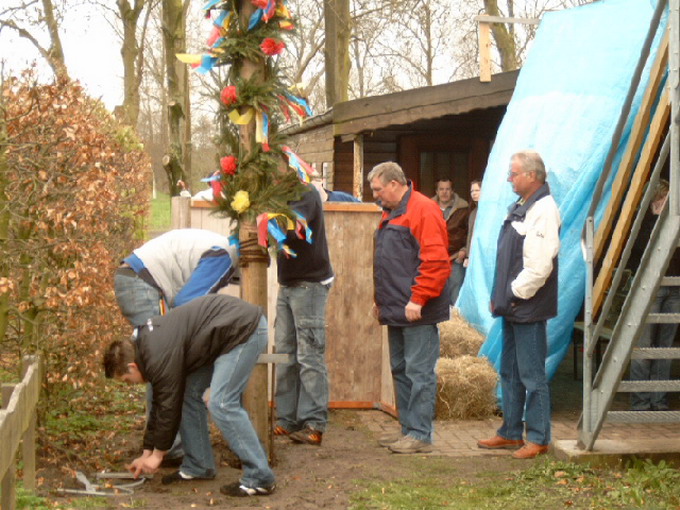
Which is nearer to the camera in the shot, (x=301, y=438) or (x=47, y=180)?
(x=47, y=180)

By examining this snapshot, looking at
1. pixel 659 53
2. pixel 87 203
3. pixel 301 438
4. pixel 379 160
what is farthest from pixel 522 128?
pixel 379 160

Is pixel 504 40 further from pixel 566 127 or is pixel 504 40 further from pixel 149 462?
pixel 149 462

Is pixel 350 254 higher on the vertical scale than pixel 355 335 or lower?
higher

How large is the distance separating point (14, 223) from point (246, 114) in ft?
5.13

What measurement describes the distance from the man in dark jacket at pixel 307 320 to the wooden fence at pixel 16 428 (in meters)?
1.92

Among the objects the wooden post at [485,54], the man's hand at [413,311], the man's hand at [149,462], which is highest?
Result: the wooden post at [485,54]

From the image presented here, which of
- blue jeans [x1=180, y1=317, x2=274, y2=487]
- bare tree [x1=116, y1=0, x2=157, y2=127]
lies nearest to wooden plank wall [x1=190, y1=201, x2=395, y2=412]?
blue jeans [x1=180, y1=317, x2=274, y2=487]

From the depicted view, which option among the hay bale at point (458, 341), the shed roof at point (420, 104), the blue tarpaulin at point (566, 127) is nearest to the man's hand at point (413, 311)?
the blue tarpaulin at point (566, 127)

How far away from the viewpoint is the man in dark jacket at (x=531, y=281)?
6340mm

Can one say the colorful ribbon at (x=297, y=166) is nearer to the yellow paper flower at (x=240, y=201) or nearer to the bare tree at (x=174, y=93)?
the yellow paper flower at (x=240, y=201)

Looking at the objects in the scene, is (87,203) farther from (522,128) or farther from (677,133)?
(522,128)

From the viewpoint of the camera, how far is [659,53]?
7.45m

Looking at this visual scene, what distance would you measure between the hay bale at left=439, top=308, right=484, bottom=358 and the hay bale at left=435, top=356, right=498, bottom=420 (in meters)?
0.54

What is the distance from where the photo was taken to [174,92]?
1617cm
